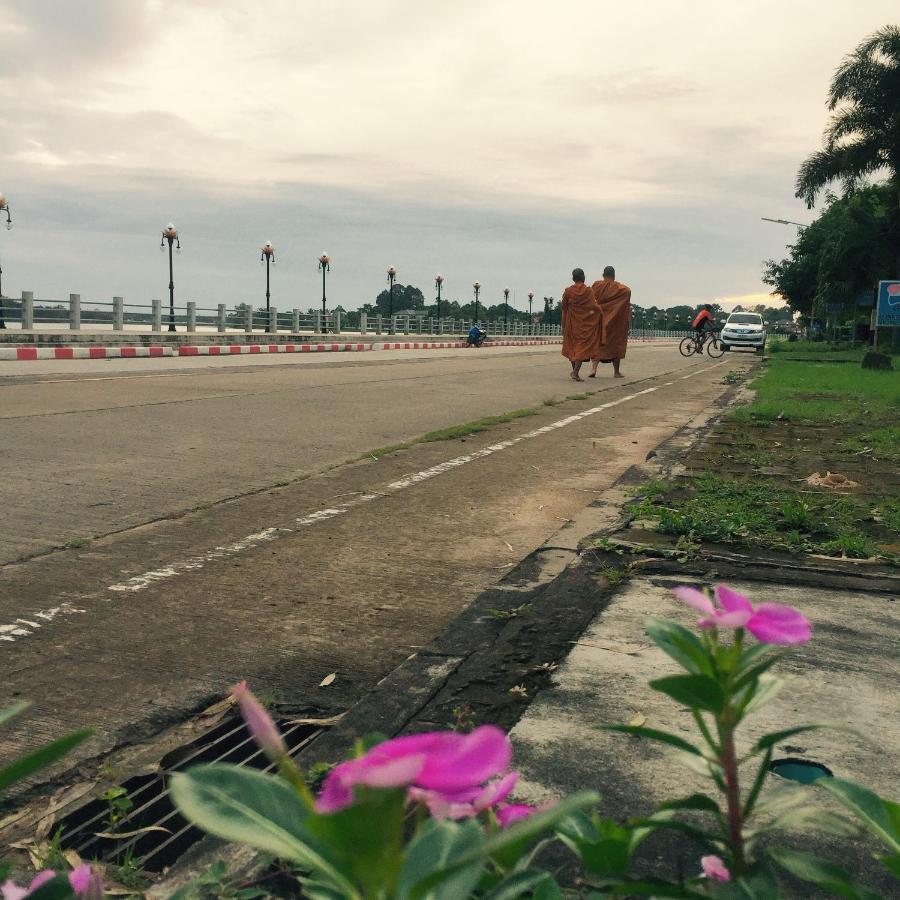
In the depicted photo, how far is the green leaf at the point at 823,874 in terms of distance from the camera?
680mm

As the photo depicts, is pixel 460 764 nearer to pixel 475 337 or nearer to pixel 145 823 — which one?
pixel 145 823

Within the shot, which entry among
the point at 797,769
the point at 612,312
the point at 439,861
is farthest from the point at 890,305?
the point at 439,861

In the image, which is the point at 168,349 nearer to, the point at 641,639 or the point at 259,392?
the point at 259,392

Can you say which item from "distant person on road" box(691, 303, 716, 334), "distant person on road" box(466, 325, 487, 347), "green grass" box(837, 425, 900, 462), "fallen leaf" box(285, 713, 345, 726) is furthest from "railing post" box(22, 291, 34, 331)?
"fallen leaf" box(285, 713, 345, 726)

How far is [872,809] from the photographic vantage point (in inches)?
27.6

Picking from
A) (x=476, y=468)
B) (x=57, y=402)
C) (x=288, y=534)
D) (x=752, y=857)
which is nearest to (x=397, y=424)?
(x=476, y=468)

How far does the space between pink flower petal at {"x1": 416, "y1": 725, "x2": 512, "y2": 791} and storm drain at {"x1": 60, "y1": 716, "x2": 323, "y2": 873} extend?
1236mm

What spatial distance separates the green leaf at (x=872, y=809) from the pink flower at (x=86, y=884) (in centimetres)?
46

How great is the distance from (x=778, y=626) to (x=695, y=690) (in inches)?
2.9

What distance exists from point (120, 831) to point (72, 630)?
4.53ft

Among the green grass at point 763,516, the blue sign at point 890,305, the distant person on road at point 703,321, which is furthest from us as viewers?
the distant person on road at point 703,321

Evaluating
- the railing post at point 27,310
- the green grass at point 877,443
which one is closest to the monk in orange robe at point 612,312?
the green grass at point 877,443

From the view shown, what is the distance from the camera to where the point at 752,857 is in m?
0.78

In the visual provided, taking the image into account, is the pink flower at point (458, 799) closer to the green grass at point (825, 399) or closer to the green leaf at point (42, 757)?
the green leaf at point (42, 757)
